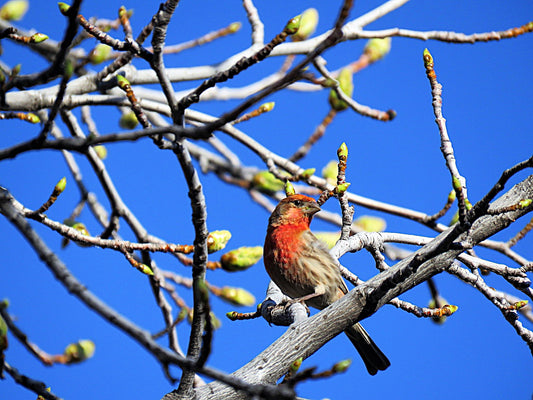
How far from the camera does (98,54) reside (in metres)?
4.57

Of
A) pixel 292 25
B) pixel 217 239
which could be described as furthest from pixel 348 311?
pixel 292 25

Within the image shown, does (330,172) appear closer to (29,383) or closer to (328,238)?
(328,238)

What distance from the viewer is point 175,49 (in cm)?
648

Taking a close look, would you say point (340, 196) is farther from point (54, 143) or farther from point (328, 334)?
point (54, 143)

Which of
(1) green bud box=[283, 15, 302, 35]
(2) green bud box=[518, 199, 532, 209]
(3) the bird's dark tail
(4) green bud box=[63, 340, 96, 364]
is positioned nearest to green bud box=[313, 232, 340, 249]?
(3) the bird's dark tail

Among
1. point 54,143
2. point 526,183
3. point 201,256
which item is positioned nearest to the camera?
point 54,143

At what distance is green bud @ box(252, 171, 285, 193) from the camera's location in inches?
226

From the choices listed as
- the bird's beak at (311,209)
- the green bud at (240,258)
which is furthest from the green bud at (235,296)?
the bird's beak at (311,209)

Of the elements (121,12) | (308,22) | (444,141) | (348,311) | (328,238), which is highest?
(308,22)

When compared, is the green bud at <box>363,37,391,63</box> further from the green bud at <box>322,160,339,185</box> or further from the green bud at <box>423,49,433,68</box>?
the green bud at <box>423,49,433,68</box>

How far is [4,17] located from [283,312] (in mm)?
3386

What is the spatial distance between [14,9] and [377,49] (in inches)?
144

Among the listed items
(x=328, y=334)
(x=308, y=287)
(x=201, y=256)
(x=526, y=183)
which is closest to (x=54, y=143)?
(x=201, y=256)

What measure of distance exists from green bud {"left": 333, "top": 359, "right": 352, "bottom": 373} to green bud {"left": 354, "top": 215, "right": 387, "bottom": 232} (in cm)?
360
